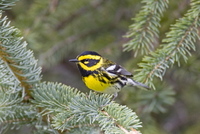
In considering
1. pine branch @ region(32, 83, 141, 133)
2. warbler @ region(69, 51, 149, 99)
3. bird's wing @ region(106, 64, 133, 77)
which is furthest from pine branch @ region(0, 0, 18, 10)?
bird's wing @ region(106, 64, 133, 77)

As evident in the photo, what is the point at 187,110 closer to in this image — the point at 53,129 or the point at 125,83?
the point at 125,83

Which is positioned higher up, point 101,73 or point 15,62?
point 101,73

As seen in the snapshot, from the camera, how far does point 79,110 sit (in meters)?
1.81

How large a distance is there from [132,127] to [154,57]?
0.66 meters

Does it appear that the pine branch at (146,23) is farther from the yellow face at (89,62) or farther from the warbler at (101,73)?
the yellow face at (89,62)

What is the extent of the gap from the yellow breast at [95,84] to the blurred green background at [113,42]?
0.74ft

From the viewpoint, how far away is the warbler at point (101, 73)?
8.63 ft

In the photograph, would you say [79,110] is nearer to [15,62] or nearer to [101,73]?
[15,62]

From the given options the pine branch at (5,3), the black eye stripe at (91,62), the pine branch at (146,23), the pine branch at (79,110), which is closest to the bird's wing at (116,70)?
the black eye stripe at (91,62)

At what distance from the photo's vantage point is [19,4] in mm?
3662

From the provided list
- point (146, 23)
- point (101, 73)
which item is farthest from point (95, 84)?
point (146, 23)

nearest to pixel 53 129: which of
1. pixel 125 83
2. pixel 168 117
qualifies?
pixel 125 83

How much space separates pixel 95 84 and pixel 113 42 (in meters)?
0.68

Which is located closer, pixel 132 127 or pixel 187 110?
pixel 132 127
